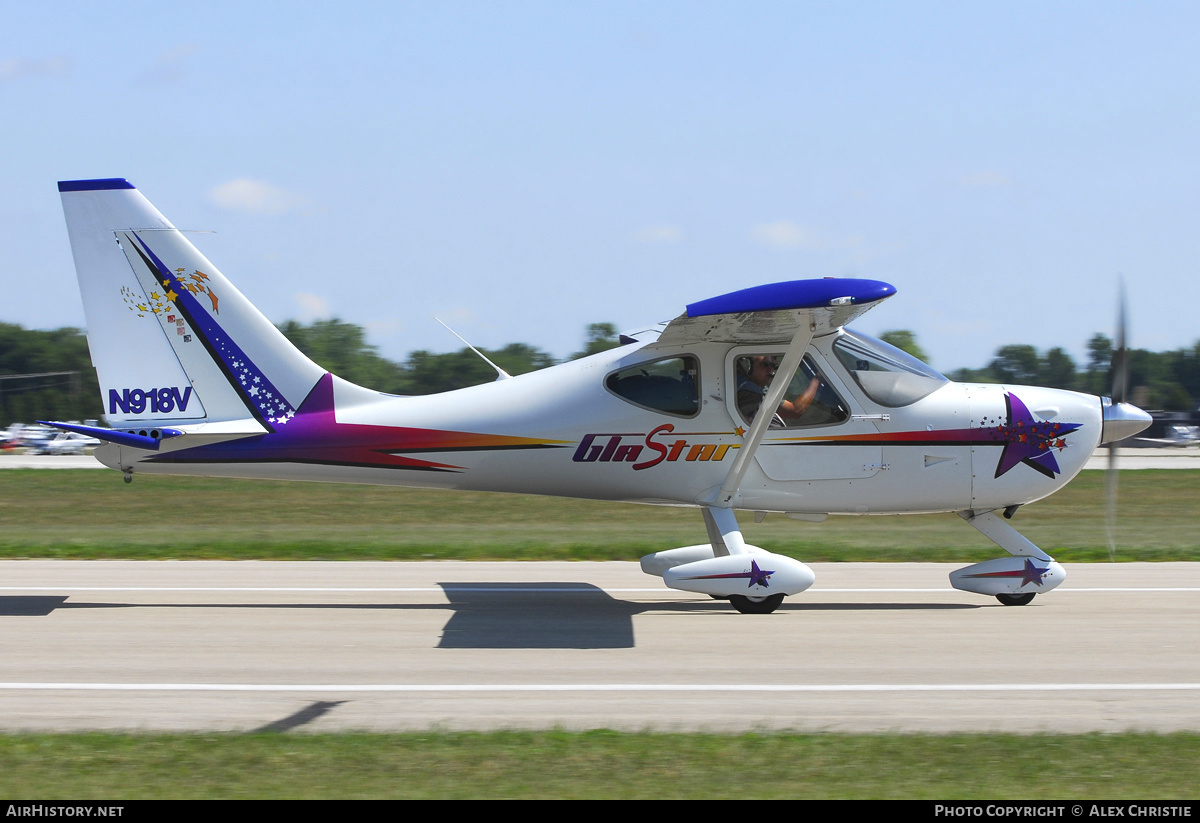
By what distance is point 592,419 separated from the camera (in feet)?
31.0

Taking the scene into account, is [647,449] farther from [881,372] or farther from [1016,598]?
[1016,598]

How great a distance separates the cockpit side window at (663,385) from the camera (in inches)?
370

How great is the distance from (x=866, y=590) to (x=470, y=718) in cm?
601

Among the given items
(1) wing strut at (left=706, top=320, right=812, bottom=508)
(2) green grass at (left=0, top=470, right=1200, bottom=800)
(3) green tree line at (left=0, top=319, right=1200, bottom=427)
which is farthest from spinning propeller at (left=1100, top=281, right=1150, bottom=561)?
(3) green tree line at (left=0, top=319, right=1200, bottom=427)

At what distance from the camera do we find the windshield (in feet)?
31.0

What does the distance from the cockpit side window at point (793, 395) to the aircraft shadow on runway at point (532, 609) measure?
171 centimetres

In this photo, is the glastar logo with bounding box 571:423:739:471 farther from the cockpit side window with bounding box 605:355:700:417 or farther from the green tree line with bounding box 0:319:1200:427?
the green tree line with bounding box 0:319:1200:427

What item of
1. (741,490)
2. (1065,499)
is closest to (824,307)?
(741,490)

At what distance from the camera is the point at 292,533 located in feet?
53.9

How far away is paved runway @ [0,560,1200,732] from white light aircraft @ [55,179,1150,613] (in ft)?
3.44

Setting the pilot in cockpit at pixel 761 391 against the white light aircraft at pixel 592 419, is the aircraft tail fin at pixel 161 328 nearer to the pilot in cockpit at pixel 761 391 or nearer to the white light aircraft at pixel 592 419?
the white light aircraft at pixel 592 419

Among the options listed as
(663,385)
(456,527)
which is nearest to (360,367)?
(456,527)

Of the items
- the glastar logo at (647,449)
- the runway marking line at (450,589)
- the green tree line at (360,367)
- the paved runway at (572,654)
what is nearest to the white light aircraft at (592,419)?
the glastar logo at (647,449)
